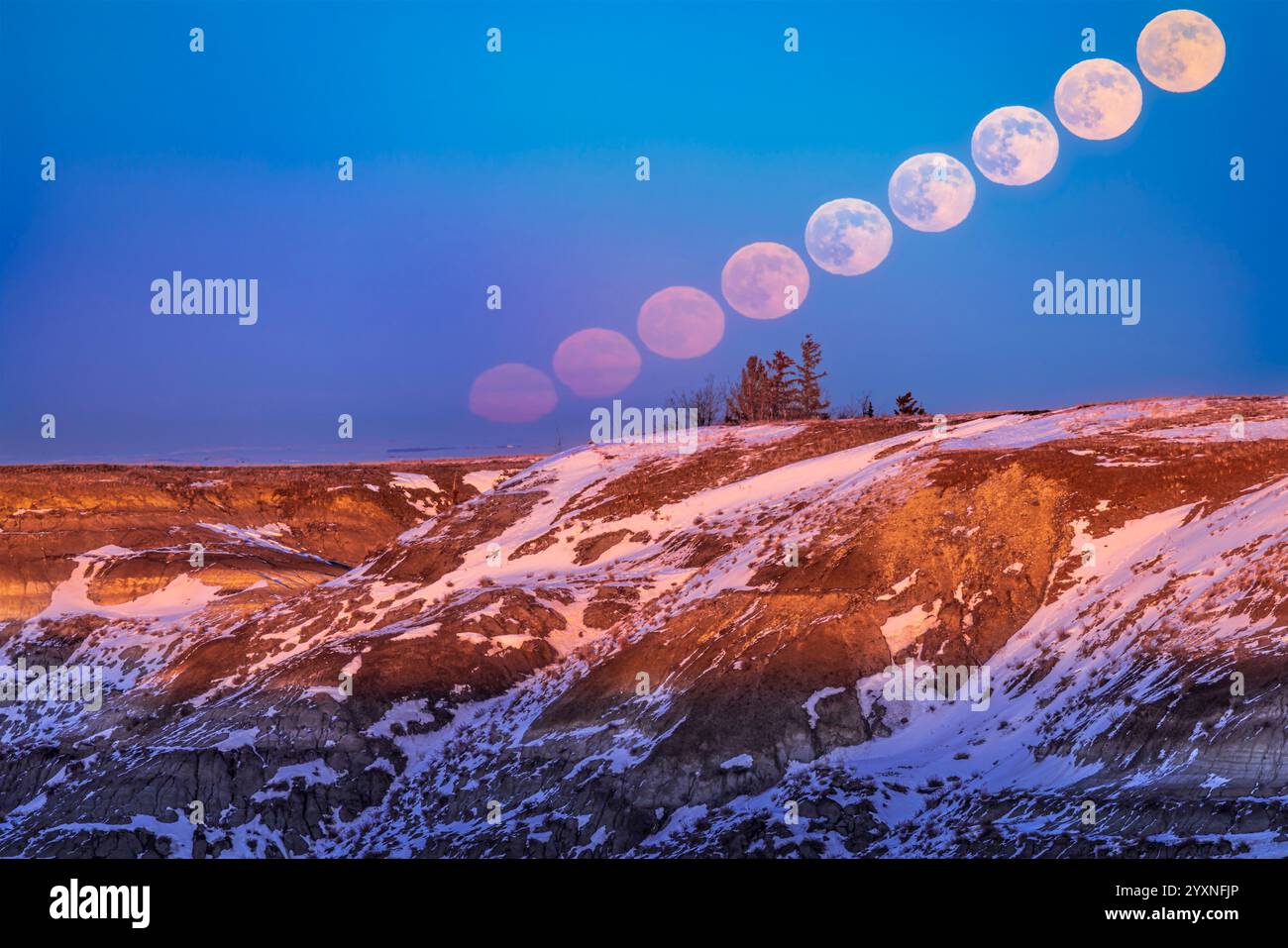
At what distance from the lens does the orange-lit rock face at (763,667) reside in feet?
117

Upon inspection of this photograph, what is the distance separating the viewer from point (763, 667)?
4391 centimetres

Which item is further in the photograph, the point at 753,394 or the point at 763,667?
the point at 753,394

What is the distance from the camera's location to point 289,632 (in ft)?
183

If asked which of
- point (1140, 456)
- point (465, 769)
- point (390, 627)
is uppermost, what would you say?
point (1140, 456)

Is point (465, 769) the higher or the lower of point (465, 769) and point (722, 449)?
the lower

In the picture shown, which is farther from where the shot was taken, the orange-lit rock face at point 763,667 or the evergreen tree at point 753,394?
the evergreen tree at point 753,394

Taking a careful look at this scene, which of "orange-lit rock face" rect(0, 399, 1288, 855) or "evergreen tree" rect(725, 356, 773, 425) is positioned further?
"evergreen tree" rect(725, 356, 773, 425)

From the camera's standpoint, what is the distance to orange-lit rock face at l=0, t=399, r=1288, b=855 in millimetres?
35594
